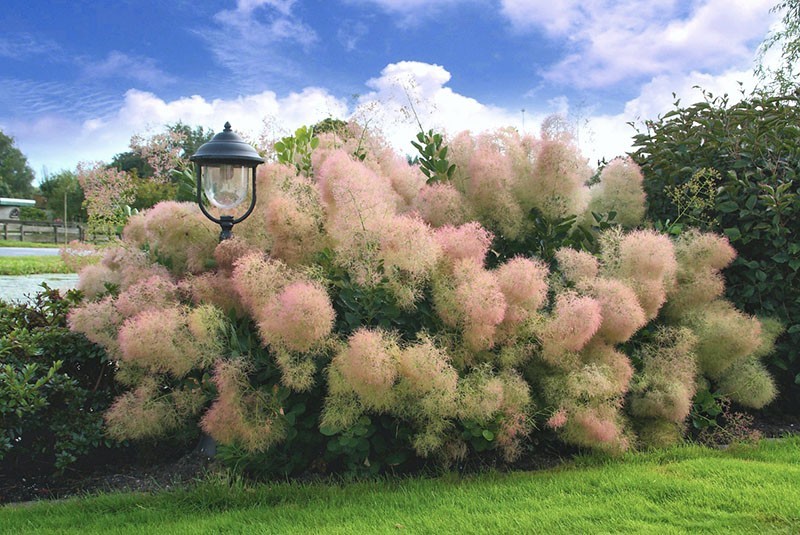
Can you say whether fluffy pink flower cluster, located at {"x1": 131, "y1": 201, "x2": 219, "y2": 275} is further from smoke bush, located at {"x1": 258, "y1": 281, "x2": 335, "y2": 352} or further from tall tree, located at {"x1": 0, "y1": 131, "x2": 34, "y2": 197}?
tall tree, located at {"x1": 0, "y1": 131, "x2": 34, "y2": 197}

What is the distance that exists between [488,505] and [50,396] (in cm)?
275

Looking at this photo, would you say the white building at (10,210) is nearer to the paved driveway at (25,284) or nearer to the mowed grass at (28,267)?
the mowed grass at (28,267)

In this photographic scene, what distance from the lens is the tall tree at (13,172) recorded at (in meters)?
53.9

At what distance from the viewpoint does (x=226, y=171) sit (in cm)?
429

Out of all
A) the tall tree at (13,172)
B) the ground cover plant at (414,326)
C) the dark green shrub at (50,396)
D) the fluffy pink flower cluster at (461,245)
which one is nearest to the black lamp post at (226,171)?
the ground cover plant at (414,326)

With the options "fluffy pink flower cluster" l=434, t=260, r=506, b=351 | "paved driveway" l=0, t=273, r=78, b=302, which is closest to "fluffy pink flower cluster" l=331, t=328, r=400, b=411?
"fluffy pink flower cluster" l=434, t=260, r=506, b=351

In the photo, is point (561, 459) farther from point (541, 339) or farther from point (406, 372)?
point (406, 372)

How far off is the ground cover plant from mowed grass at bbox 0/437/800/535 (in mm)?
193

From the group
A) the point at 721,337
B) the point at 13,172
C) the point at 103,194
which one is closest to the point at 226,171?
the point at 103,194

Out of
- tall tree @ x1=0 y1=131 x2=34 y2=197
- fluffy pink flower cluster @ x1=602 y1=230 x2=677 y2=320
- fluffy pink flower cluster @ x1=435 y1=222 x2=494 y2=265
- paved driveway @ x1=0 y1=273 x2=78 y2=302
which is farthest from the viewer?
tall tree @ x1=0 y1=131 x2=34 y2=197

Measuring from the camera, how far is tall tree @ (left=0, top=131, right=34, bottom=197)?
53.9 meters

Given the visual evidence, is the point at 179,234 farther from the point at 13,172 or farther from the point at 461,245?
the point at 13,172

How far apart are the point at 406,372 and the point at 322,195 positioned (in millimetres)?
1167

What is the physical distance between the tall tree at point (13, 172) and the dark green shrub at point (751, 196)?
2275 inches
